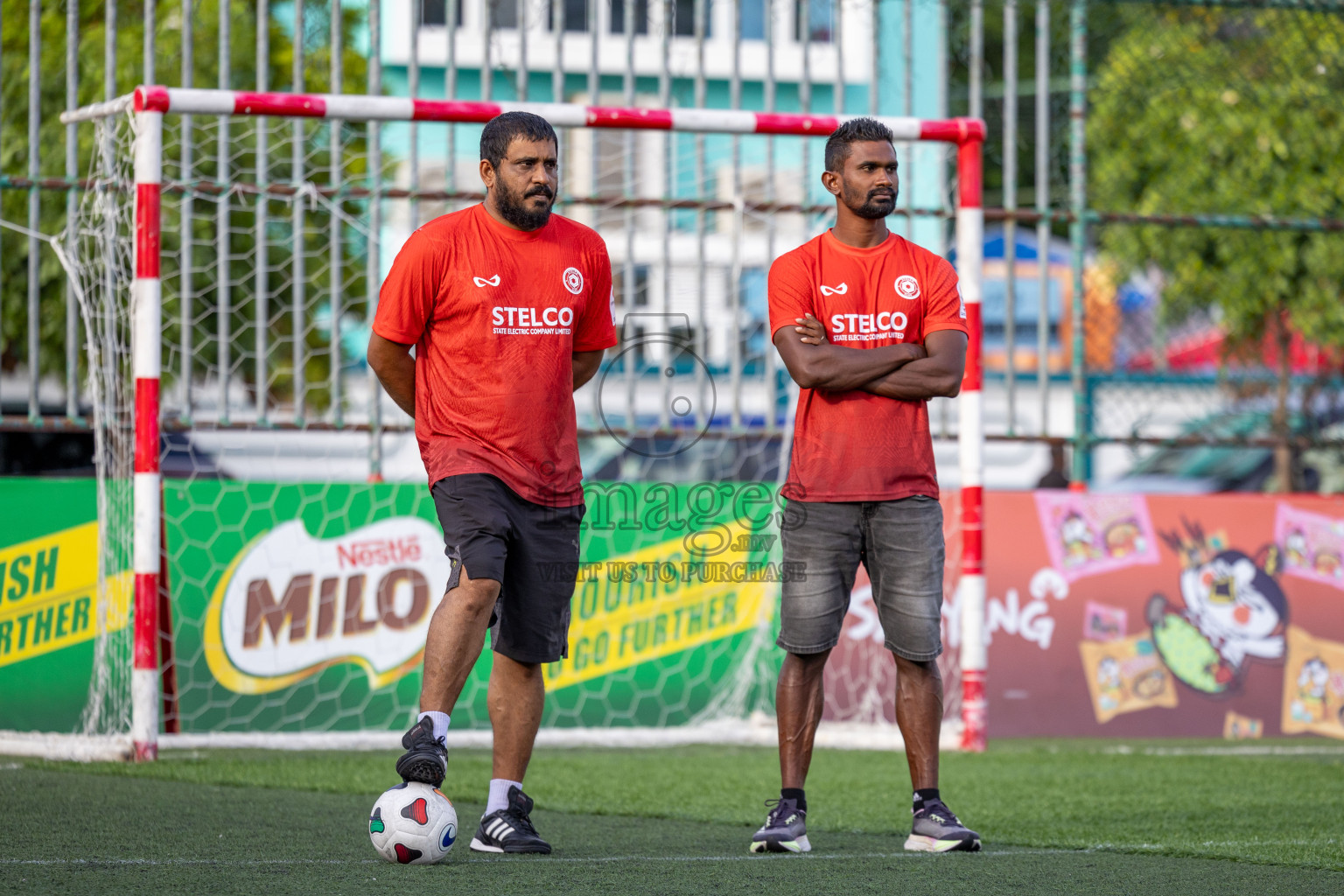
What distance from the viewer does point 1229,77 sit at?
9.23 meters

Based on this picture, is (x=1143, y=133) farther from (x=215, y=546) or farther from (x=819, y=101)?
(x=215, y=546)

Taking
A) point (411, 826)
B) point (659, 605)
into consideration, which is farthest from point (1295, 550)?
point (411, 826)

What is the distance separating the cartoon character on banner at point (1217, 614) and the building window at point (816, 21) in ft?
10.0

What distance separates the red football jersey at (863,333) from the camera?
430cm

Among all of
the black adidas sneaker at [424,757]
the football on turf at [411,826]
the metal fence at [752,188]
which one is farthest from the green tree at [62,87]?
the football on turf at [411,826]

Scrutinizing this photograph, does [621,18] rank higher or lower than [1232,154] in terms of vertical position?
higher

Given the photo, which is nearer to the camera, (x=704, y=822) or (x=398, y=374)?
(x=398, y=374)

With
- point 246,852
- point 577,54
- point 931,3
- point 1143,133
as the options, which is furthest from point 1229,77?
point 577,54

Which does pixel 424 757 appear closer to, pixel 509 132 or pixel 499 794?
pixel 499 794

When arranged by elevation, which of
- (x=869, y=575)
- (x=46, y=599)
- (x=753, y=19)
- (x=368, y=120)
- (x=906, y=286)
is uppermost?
(x=753, y=19)

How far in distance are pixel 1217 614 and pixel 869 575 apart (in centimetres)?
378

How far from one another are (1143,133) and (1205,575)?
7143 mm

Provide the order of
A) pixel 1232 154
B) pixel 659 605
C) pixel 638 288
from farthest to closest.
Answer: pixel 1232 154
pixel 638 288
pixel 659 605

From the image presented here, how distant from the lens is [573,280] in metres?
4.24
